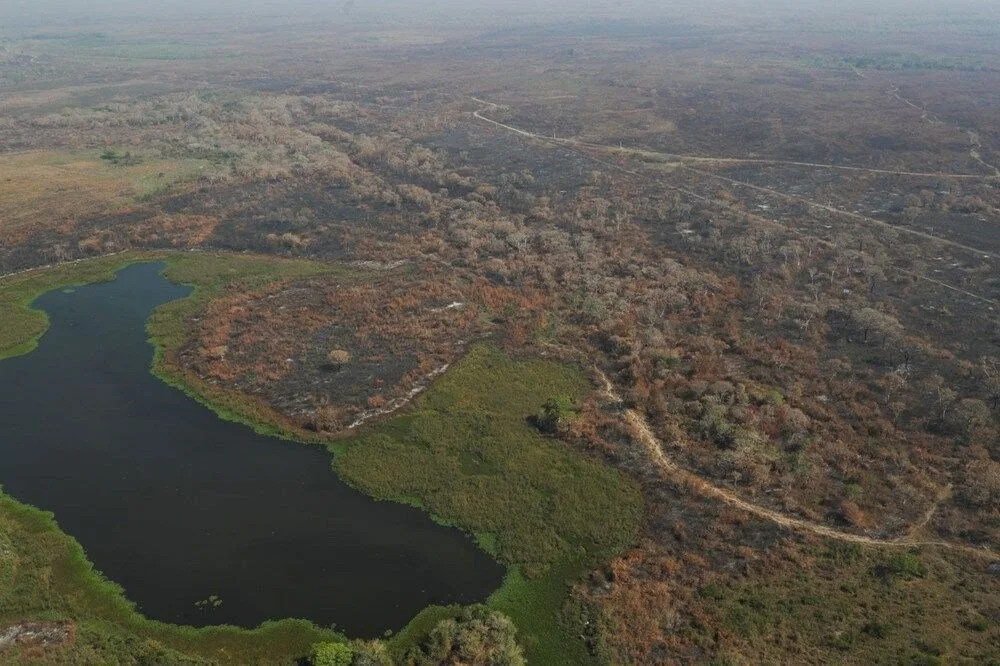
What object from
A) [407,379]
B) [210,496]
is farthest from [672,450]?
[210,496]

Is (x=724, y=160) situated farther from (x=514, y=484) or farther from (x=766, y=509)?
(x=514, y=484)

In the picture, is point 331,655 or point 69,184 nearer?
point 331,655

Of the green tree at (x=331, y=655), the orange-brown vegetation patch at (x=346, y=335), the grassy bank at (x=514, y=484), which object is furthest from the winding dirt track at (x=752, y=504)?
the green tree at (x=331, y=655)

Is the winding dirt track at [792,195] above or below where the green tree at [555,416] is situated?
above

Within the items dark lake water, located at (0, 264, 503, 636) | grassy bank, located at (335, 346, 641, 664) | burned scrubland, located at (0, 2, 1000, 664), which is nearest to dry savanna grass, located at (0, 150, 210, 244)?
burned scrubland, located at (0, 2, 1000, 664)

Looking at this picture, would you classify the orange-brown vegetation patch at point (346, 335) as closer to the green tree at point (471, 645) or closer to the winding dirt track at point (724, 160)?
the green tree at point (471, 645)

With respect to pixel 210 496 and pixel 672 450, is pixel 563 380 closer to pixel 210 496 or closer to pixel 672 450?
pixel 672 450

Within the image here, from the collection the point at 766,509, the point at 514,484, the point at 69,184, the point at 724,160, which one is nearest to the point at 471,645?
the point at 514,484
